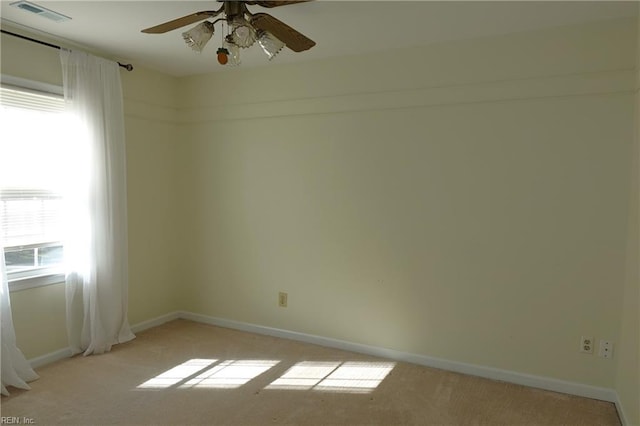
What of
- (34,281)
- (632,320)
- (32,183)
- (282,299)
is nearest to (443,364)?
(632,320)

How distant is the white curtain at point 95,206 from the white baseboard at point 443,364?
1044 millimetres

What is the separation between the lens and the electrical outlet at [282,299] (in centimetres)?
385

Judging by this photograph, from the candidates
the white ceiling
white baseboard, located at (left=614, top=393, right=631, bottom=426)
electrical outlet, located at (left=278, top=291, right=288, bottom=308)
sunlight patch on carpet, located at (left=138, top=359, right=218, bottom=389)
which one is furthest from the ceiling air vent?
white baseboard, located at (left=614, top=393, right=631, bottom=426)

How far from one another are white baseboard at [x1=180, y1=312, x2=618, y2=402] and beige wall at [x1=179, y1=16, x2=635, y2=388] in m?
0.06

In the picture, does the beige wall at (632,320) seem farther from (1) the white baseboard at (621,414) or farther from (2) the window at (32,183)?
(2) the window at (32,183)

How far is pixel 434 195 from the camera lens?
321 centimetres

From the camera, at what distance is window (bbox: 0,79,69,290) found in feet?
9.69

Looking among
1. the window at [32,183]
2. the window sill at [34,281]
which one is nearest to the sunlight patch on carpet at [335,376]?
the window sill at [34,281]

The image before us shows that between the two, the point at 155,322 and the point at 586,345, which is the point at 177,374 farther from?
the point at 586,345

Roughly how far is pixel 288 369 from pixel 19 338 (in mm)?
1950

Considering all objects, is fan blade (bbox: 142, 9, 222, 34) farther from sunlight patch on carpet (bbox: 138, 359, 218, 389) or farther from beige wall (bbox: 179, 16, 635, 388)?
sunlight patch on carpet (bbox: 138, 359, 218, 389)

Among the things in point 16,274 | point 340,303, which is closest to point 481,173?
point 340,303

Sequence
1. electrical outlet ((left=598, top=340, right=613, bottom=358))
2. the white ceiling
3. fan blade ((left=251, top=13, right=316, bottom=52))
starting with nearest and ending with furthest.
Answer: fan blade ((left=251, top=13, right=316, bottom=52)) < the white ceiling < electrical outlet ((left=598, top=340, right=613, bottom=358))

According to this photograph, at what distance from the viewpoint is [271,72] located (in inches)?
150
